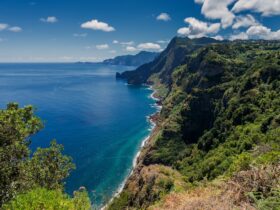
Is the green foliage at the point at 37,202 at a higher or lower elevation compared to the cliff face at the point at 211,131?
higher

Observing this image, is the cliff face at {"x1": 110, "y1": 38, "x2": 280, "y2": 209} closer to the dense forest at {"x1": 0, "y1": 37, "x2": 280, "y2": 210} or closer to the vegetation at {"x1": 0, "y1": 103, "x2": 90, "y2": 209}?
the dense forest at {"x1": 0, "y1": 37, "x2": 280, "y2": 210}

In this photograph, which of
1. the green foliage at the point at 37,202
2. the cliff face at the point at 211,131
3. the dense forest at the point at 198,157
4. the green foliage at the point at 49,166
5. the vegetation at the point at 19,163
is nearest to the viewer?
the dense forest at the point at 198,157

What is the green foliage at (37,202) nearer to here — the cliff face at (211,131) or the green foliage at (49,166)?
the green foliage at (49,166)

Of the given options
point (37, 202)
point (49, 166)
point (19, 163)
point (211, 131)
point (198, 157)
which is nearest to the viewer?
point (37, 202)

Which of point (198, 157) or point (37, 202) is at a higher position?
point (37, 202)

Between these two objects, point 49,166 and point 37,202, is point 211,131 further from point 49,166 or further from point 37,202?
point 37,202

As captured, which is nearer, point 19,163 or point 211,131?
point 19,163

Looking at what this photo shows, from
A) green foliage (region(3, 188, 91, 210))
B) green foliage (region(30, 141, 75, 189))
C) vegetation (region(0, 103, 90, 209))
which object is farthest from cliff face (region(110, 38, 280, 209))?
green foliage (region(3, 188, 91, 210))

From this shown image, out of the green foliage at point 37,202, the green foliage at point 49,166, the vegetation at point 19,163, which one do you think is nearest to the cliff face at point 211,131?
the green foliage at point 49,166

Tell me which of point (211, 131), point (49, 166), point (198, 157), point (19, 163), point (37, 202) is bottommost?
point (198, 157)

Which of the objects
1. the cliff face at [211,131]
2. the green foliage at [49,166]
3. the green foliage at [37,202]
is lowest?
the cliff face at [211,131]

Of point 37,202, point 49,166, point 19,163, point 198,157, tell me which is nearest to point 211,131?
point 198,157

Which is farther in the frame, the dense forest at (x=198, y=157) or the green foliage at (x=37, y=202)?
the green foliage at (x=37, y=202)

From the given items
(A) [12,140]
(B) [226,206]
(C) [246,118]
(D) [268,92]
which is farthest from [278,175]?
(D) [268,92]
